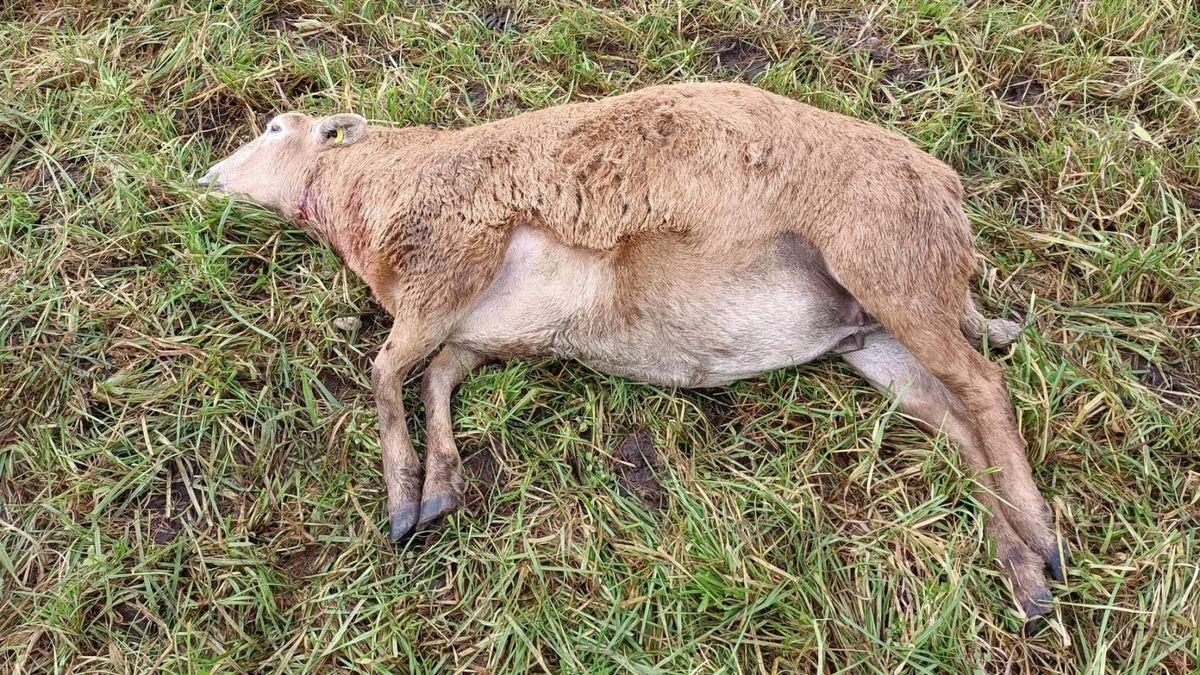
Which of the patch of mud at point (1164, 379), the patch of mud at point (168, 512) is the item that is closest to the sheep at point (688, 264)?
the patch of mud at point (1164, 379)

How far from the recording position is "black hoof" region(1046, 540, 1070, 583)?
10.5 ft

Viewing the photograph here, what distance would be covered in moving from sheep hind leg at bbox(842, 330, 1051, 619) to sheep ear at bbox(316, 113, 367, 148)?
2.66 m

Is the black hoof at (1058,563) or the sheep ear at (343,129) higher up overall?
the sheep ear at (343,129)

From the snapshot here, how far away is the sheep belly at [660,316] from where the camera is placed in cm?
350

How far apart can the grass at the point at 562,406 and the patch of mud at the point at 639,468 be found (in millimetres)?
14

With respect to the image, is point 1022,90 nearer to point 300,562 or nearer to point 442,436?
point 442,436

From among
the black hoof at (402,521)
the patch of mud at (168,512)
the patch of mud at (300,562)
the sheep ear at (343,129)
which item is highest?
the sheep ear at (343,129)

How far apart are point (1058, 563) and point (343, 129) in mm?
3829

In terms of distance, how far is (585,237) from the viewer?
137 inches

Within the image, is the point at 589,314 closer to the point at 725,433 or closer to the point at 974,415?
the point at 725,433

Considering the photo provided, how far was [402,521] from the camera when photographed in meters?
3.41

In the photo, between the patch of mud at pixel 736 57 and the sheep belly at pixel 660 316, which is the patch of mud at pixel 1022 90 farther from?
the sheep belly at pixel 660 316

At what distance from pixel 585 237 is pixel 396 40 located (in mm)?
2349

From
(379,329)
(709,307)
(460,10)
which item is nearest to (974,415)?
(709,307)
